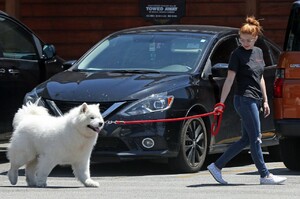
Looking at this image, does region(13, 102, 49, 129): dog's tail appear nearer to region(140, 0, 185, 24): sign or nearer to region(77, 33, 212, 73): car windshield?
region(77, 33, 212, 73): car windshield

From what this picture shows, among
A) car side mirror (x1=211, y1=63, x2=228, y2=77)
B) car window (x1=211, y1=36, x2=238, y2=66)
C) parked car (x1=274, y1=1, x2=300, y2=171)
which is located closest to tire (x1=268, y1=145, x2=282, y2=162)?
car window (x1=211, y1=36, x2=238, y2=66)

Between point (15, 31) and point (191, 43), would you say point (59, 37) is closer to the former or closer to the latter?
point (15, 31)

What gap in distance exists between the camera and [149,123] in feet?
36.9

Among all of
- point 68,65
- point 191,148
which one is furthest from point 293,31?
point 68,65

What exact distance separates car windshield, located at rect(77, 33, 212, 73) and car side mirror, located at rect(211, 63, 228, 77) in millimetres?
236

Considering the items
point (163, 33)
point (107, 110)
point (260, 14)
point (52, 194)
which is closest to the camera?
point (52, 194)

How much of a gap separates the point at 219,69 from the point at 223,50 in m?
0.72

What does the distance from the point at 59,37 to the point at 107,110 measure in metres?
7.95

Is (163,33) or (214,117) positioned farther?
(163,33)

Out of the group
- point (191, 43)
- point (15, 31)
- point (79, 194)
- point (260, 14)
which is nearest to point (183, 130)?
point (191, 43)

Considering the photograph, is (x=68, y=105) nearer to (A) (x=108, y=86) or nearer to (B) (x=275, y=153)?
(A) (x=108, y=86)

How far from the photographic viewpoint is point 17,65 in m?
13.0

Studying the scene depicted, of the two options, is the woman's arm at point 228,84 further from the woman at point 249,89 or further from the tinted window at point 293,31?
the tinted window at point 293,31

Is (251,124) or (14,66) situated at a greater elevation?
(14,66)
